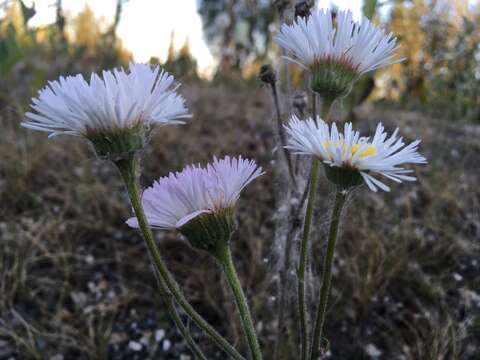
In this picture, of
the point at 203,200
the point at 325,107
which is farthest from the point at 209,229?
the point at 325,107

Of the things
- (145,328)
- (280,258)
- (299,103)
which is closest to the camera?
(299,103)

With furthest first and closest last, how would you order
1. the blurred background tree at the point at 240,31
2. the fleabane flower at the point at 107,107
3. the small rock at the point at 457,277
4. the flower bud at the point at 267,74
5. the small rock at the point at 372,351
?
the blurred background tree at the point at 240,31 → the small rock at the point at 457,277 → the small rock at the point at 372,351 → the flower bud at the point at 267,74 → the fleabane flower at the point at 107,107

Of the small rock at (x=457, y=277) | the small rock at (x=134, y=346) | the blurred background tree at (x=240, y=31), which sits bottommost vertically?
the small rock at (x=134, y=346)

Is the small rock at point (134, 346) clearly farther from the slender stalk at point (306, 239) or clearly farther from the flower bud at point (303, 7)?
the flower bud at point (303, 7)

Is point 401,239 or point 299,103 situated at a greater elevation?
point 299,103

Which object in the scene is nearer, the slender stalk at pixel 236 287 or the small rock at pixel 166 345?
the slender stalk at pixel 236 287

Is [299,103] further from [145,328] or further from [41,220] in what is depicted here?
[41,220]

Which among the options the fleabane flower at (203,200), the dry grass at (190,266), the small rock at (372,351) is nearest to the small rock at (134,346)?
the dry grass at (190,266)

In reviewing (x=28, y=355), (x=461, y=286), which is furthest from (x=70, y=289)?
(x=461, y=286)
